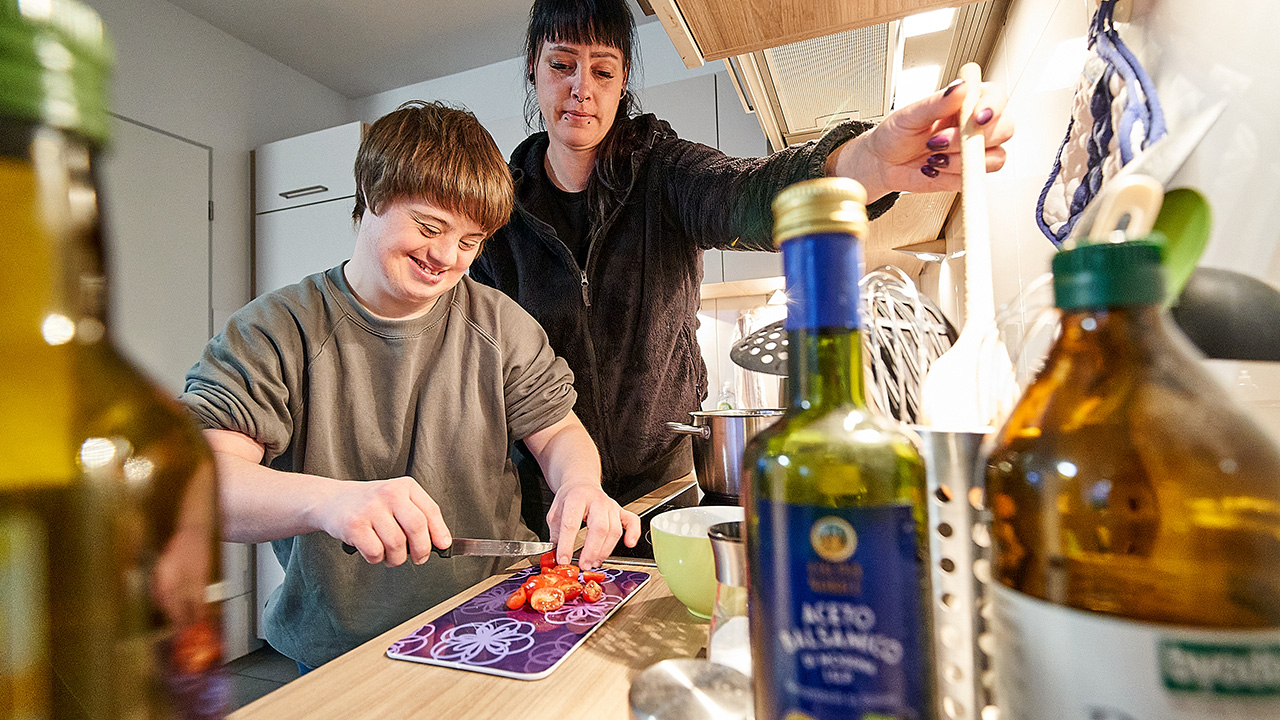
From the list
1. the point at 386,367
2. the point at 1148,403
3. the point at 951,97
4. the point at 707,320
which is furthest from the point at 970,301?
the point at 707,320

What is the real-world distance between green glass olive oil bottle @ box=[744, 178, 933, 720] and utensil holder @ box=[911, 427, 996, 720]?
0.09 ft

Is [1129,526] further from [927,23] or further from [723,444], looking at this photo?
[927,23]

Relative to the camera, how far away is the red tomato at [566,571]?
0.67 metres

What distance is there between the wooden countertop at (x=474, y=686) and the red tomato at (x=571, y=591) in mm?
72

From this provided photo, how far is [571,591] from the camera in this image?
645mm

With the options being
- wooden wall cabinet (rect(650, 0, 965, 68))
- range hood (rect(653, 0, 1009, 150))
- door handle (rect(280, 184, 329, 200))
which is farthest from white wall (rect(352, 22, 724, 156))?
wooden wall cabinet (rect(650, 0, 965, 68))

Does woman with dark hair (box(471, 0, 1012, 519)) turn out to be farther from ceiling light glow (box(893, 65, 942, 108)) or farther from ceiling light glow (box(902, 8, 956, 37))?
ceiling light glow (box(893, 65, 942, 108))

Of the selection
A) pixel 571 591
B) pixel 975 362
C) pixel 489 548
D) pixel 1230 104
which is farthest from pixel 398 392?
pixel 1230 104

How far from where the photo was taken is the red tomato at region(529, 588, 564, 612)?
61cm

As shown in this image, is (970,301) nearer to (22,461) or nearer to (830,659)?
(830,659)

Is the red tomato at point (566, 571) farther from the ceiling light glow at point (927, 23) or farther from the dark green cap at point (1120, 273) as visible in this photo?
the ceiling light glow at point (927, 23)

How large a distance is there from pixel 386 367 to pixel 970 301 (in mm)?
881

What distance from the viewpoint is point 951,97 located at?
0.48m

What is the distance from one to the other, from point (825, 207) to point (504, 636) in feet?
1.62
